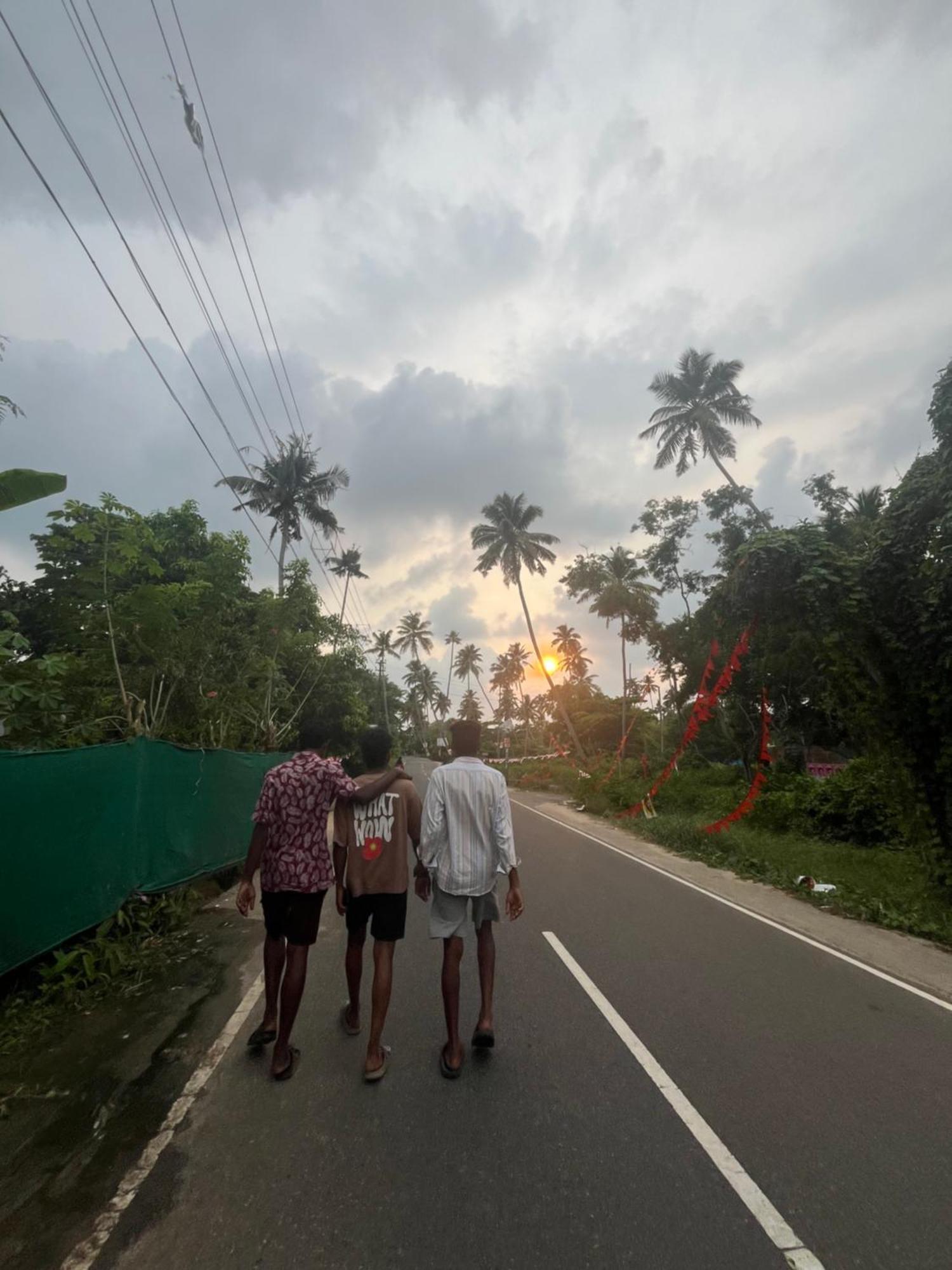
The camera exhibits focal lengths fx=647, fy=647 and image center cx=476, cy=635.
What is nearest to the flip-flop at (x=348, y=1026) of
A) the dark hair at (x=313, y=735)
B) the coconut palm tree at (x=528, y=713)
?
the dark hair at (x=313, y=735)

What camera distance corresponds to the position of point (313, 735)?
4.22m

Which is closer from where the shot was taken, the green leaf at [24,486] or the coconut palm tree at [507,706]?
the green leaf at [24,486]

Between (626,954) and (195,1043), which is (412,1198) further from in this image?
(626,954)

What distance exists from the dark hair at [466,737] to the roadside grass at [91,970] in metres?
3.10

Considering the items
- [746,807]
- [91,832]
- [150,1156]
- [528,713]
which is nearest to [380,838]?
[150,1156]

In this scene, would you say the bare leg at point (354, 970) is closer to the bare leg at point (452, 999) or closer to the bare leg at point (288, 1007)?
the bare leg at point (288, 1007)

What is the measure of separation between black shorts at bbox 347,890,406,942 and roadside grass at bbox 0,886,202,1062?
2.04m

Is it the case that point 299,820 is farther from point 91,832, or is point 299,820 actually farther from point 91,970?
point 91,970

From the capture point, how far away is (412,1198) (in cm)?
260

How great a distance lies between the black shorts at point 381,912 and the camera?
12.3ft

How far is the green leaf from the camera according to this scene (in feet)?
20.1

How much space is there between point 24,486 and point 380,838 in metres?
5.17

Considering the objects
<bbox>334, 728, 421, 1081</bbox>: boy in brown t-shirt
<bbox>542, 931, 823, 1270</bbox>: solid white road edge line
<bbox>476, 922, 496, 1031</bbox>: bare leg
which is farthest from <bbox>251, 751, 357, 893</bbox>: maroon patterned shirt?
<bbox>542, 931, 823, 1270</bbox>: solid white road edge line

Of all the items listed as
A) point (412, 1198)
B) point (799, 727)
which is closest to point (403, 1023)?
point (412, 1198)
